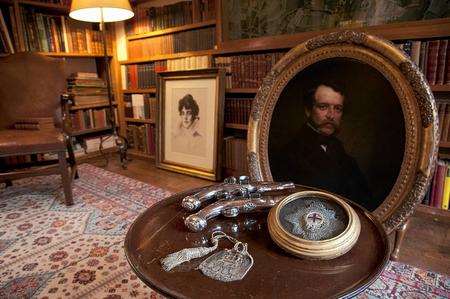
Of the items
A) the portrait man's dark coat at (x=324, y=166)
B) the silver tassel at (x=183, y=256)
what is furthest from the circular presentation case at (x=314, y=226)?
the portrait man's dark coat at (x=324, y=166)

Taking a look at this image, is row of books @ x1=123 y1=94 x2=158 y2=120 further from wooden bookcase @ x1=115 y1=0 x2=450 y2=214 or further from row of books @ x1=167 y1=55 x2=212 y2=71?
row of books @ x1=167 y1=55 x2=212 y2=71

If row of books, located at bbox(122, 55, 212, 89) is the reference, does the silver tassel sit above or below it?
below

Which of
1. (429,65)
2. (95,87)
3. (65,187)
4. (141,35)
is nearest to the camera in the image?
(429,65)

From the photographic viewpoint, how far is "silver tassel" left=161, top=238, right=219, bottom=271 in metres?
0.66

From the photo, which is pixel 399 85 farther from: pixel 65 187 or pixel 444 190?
pixel 65 187

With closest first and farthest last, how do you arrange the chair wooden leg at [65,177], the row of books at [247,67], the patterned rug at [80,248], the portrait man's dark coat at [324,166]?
1. the patterned rug at [80,248]
2. the portrait man's dark coat at [324,166]
3. the chair wooden leg at [65,177]
4. the row of books at [247,67]

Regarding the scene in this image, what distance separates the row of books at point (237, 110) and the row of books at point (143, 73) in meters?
0.83

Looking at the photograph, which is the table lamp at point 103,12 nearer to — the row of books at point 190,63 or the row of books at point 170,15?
the row of books at point 170,15

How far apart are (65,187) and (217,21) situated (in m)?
1.64

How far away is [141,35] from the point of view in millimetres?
2828

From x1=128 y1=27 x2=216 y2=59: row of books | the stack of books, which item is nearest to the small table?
the stack of books

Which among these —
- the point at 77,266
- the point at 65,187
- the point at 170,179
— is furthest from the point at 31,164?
the point at 77,266

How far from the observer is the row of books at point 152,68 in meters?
2.45

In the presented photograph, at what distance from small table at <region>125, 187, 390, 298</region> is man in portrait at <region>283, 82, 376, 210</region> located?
61 centimetres
